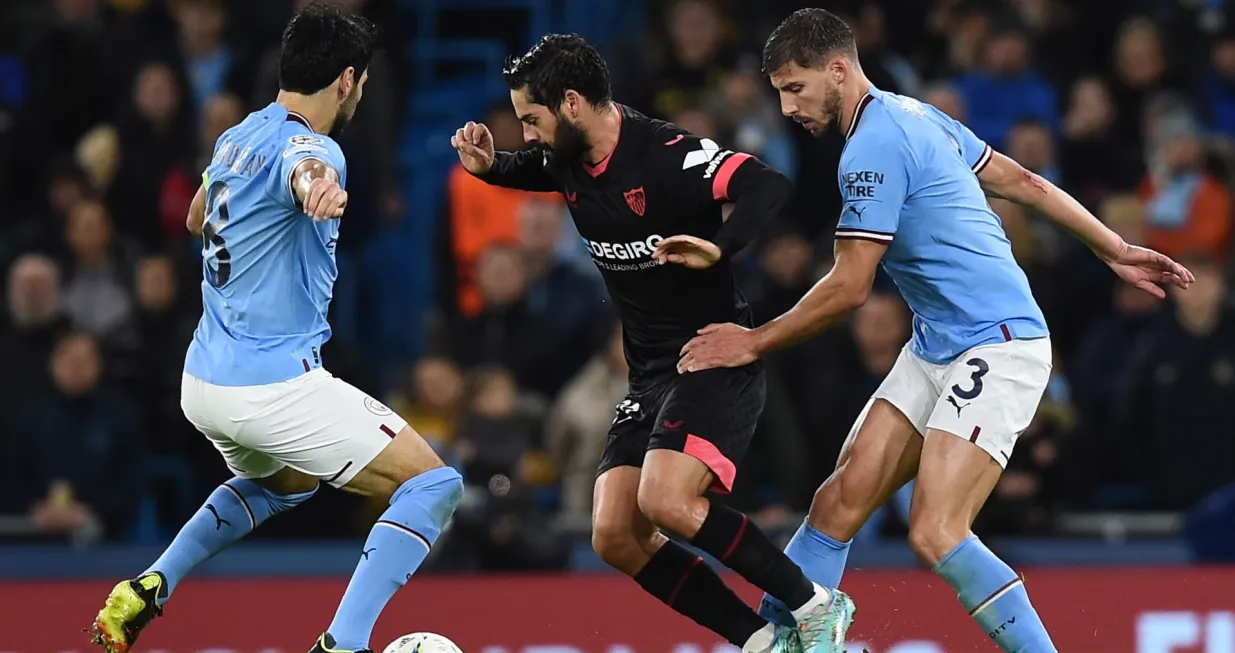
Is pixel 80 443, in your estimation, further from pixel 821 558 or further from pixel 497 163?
pixel 821 558

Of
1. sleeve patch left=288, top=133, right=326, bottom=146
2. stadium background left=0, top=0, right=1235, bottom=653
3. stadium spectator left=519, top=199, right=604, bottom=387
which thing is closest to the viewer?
sleeve patch left=288, top=133, right=326, bottom=146

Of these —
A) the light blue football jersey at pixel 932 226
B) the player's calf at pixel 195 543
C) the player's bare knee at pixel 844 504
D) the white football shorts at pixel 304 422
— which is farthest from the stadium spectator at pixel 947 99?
the white football shorts at pixel 304 422

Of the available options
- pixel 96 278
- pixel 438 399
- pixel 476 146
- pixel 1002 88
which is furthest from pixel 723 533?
pixel 1002 88

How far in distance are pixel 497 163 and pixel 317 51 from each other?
3.06 ft

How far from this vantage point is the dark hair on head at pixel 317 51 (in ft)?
21.6

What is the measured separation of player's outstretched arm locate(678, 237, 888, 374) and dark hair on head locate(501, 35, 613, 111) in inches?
39.5

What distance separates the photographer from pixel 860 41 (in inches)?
490

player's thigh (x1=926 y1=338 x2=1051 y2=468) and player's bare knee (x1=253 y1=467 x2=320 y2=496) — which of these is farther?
player's bare knee (x1=253 y1=467 x2=320 y2=496)

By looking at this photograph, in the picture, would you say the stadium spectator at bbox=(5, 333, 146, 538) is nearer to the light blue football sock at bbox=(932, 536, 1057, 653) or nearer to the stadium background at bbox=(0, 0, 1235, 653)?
the stadium background at bbox=(0, 0, 1235, 653)

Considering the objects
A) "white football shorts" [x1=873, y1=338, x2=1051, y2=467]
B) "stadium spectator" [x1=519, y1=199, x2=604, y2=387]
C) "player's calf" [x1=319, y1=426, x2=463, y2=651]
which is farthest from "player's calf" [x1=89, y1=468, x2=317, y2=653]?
"stadium spectator" [x1=519, y1=199, x2=604, y2=387]

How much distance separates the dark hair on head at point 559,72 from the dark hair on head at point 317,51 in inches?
23.5

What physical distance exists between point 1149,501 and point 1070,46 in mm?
3826

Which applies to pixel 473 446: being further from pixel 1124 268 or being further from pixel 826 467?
pixel 1124 268

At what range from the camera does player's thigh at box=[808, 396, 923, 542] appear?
A: 23.1 feet
